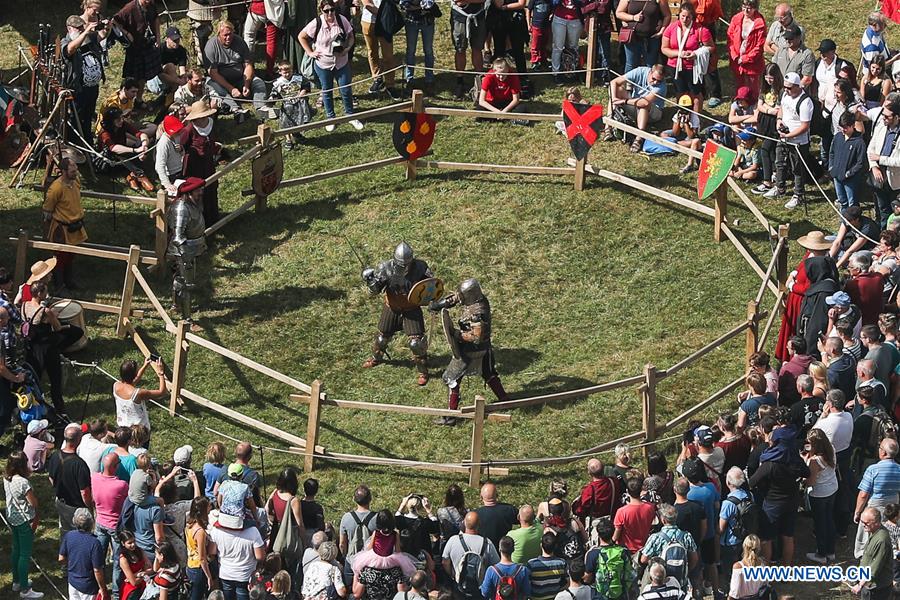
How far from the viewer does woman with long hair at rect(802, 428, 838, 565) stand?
15.0 metres

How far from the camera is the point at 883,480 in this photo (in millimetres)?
14781

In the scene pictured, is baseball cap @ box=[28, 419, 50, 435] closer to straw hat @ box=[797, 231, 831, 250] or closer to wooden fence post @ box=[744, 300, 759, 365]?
wooden fence post @ box=[744, 300, 759, 365]

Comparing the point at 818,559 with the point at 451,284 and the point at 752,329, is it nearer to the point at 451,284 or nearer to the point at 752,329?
the point at 752,329

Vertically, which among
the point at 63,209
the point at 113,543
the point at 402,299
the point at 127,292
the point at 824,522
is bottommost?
the point at 824,522

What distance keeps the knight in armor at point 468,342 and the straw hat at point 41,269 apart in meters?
4.36

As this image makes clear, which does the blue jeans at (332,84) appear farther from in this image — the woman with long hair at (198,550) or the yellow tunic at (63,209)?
the woman with long hair at (198,550)

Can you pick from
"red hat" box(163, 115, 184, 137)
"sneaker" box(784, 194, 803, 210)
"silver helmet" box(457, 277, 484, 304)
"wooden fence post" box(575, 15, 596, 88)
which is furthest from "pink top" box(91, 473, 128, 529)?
"wooden fence post" box(575, 15, 596, 88)

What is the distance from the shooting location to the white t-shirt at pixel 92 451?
595 inches

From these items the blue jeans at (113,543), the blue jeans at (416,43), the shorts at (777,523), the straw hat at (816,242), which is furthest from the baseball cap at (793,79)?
the blue jeans at (113,543)

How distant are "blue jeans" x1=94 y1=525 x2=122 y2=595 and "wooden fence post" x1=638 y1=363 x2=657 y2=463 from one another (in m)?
5.24

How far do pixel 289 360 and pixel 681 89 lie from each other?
7487 mm

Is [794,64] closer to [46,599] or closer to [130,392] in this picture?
[130,392]

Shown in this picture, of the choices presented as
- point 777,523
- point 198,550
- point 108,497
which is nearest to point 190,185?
point 108,497

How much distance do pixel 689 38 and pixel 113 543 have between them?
11.6 m
